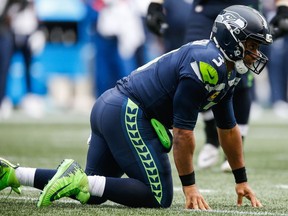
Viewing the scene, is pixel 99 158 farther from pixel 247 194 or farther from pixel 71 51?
pixel 71 51

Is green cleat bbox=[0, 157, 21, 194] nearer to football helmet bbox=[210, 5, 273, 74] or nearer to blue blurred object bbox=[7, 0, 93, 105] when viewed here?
football helmet bbox=[210, 5, 273, 74]

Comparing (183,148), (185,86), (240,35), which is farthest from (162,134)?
(240,35)

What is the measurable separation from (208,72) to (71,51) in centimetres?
1278

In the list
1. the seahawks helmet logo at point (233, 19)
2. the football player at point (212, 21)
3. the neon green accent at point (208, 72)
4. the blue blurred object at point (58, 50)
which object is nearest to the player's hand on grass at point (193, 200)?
the neon green accent at point (208, 72)

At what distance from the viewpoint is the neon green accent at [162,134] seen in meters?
4.59

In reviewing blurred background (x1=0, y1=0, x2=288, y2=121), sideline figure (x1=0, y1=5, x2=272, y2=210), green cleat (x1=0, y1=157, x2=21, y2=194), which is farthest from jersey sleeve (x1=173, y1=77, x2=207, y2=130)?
blurred background (x1=0, y1=0, x2=288, y2=121)

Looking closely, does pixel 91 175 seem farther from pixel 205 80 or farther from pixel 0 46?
pixel 0 46

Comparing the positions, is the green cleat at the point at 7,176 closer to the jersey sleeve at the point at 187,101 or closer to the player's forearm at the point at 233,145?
the jersey sleeve at the point at 187,101

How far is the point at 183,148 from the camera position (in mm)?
4387

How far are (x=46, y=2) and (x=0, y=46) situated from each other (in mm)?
3542

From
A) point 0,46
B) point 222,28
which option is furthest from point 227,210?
point 0,46

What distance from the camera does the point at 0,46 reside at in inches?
516

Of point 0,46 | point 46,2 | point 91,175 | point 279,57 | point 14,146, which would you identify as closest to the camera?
point 91,175

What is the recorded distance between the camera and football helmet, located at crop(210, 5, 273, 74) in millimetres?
4453
